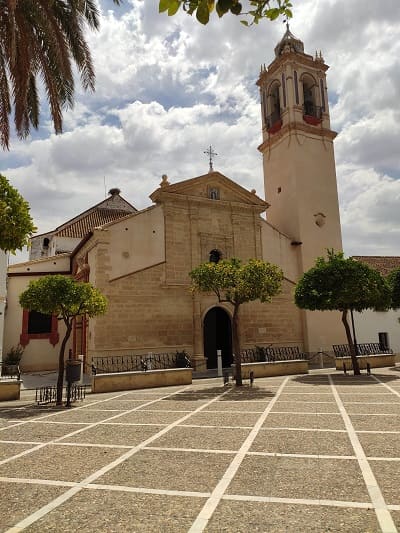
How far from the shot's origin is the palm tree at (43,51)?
9312 mm

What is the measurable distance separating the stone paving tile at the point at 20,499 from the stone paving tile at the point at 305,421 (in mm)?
4347

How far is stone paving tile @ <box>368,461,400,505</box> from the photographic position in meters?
4.30

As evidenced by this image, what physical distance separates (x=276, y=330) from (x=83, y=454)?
16.5 metres

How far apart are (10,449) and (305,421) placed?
5.32m

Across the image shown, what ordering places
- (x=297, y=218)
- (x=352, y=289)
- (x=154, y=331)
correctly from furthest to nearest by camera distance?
(x=297, y=218)
(x=154, y=331)
(x=352, y=289)

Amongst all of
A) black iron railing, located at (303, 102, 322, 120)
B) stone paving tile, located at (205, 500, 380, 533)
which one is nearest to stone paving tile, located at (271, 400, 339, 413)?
stone paving tile, located at (205, 500, 380, 533)

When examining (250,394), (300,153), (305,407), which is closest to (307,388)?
(250,394)

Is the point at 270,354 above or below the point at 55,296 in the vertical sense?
below

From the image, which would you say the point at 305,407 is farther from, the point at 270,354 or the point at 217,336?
the point at 217,336

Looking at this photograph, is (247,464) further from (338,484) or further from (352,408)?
(352,408)

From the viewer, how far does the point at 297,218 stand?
76.6 feet

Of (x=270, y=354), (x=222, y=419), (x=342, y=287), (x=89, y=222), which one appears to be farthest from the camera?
(x=89, y=222)

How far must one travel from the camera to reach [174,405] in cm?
1062

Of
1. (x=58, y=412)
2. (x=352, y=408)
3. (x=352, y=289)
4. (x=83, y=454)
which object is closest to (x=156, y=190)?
(x=352, y=289)
